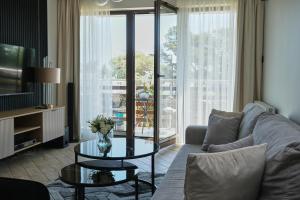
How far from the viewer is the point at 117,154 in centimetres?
296

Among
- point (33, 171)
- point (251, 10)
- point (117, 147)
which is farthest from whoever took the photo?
point (251, 10)

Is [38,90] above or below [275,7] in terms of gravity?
below

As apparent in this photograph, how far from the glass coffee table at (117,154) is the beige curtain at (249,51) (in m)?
2.18

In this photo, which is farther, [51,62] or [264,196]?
[51,62]

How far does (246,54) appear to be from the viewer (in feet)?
16.1

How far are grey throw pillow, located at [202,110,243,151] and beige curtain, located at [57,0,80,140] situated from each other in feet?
10.1

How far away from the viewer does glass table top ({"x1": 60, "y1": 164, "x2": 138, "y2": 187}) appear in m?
2.39

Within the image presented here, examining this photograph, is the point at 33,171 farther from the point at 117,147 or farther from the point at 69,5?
the point at 69,5

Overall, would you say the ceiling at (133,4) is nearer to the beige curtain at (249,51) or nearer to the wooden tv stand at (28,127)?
the beige curtain at (249,51)

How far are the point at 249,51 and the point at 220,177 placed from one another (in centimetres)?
375

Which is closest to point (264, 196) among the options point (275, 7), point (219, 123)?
point (219, 123)

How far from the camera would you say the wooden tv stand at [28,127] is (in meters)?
3.74

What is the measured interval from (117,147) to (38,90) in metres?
2.50

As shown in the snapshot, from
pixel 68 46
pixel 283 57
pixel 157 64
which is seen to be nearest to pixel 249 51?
pixel 157 64
